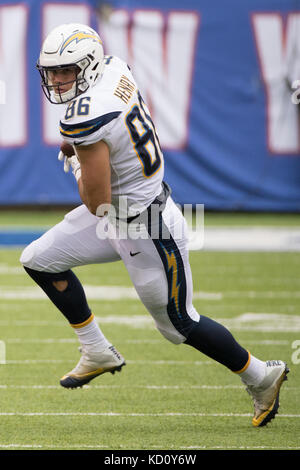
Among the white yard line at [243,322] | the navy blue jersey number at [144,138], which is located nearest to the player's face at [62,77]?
the navy blue jersey number at [144,138]

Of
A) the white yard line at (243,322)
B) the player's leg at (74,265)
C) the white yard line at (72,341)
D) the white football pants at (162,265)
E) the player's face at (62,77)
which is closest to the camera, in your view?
the player's face at (62,77)

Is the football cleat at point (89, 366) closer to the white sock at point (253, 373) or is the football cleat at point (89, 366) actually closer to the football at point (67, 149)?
the white sock at point (253, 373)

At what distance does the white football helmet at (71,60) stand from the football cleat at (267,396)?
1189 mm

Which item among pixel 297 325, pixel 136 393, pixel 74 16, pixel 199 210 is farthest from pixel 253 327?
pixel 74 16

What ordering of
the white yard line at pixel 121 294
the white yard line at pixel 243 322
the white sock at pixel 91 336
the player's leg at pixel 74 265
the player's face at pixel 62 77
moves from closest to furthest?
the player's face at pixel 62 77, the player's leg at pixel 74 265, the white sock at pixel 91 336, the white yard line at pixel 243 322, the white yard line at pixel 121 294

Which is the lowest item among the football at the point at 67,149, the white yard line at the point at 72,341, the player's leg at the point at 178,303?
the white yard line at the point at 72,341

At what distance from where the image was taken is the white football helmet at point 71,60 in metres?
2.85

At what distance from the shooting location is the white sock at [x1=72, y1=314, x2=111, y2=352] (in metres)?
3.34

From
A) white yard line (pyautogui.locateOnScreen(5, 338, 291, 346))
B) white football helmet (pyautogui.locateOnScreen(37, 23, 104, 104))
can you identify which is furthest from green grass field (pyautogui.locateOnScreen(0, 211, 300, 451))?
white football helmet (pyautogui.locateOnScreen(37, 23, 104, 104))

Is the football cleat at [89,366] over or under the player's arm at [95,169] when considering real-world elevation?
under

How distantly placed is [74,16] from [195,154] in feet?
6.93

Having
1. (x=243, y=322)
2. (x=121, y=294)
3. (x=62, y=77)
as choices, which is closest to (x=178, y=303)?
(x=62, y=77)
